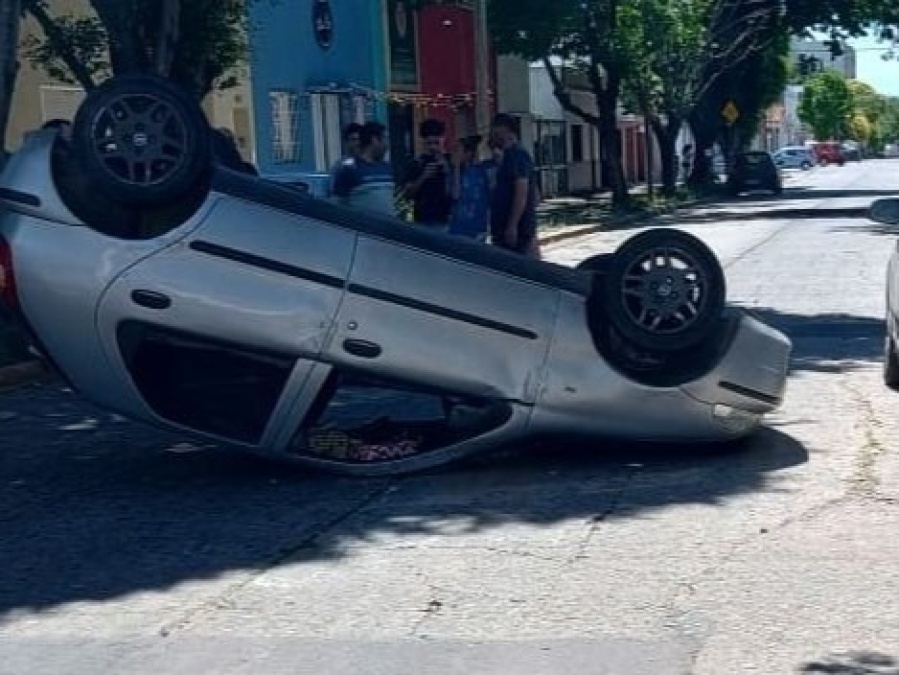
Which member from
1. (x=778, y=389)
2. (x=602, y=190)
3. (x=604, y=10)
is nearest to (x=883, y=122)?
(x=602, y=190)

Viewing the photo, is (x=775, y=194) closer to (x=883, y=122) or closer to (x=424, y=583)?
(x=424, y=583)

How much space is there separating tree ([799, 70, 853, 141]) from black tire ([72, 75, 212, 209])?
13261cm

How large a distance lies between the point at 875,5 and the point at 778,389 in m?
38.2

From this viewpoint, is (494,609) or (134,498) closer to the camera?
(494,609)

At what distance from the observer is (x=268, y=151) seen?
28797mm

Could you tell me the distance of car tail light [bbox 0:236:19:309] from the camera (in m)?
7.58

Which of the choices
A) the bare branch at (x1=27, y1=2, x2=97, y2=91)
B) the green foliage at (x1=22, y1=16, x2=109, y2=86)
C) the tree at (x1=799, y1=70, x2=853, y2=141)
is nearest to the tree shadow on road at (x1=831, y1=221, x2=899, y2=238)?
the green foliage at (x1=22, y1=16, x2=109, y2=86)

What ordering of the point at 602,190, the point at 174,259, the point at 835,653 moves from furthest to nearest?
the point at 602,190, the point at 174,259, the point at 835,653

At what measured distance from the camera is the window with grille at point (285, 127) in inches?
1152

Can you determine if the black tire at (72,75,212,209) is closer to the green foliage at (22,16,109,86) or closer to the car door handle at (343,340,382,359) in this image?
the car door handle at (343,340,382,359)

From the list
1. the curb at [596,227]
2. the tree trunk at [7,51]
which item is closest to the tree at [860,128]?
the curb at [596,227]

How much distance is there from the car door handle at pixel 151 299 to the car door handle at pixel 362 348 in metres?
0.83

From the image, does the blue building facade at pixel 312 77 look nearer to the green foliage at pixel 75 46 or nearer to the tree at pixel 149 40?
the green foliage at pixel 75 46

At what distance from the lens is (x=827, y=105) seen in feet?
454
